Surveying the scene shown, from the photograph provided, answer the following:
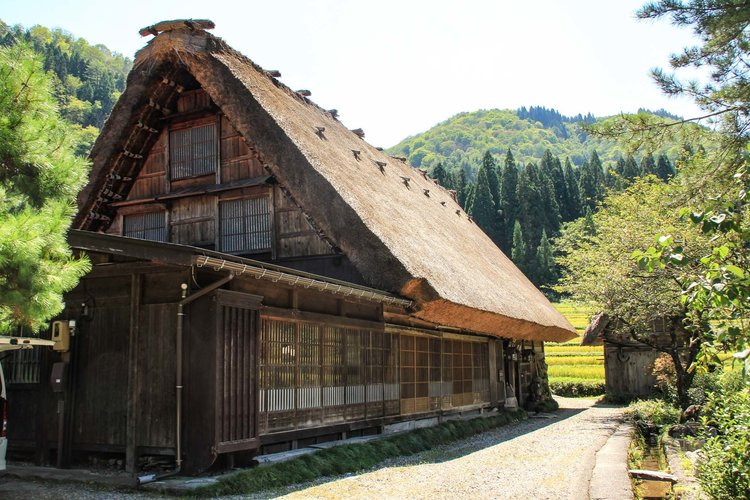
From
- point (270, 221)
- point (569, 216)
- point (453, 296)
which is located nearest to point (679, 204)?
point (453, 296)

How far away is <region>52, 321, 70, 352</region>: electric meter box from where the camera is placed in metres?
8.08

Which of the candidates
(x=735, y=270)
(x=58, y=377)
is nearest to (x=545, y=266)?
(x=58, y=377)

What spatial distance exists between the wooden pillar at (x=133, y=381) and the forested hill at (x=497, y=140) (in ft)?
436

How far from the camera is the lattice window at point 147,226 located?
13219 mm

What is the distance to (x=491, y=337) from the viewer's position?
17.7 m

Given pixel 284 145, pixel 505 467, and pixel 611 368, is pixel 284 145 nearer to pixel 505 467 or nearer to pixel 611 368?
pixel 505 467

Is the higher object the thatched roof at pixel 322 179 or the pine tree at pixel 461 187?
the pine tree at pixel 461 187

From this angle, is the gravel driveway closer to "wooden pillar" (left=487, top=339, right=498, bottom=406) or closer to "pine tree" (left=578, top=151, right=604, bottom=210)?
"wooden pillar" (left=487, top=339, right=498, bottom=406)

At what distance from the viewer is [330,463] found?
8539mm

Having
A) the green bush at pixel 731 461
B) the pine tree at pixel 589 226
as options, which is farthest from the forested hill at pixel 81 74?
the green bush at pixel 731 461

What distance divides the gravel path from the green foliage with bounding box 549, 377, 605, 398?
45.2ft

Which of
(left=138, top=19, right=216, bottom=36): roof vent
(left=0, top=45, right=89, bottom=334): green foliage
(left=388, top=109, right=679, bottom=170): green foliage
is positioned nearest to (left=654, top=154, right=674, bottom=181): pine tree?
(left=138, top=19, right=216, bottom=36): roof vent

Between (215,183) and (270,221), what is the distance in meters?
1.40

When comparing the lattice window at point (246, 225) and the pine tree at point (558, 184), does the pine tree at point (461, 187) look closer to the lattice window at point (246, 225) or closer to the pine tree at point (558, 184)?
the pine tree at point (558, 184)
